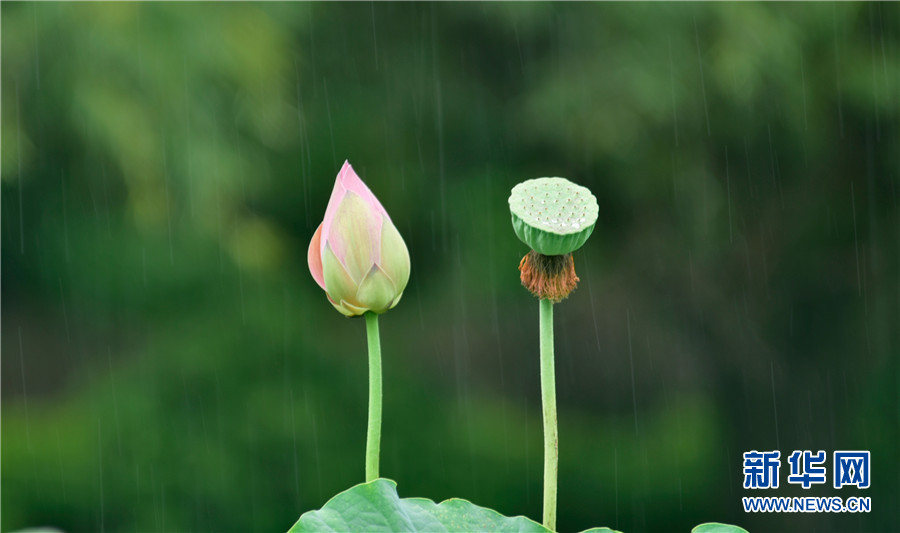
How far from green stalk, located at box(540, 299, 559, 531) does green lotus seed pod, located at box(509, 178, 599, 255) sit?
0.14 feet

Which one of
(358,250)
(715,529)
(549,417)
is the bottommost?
(715,529)

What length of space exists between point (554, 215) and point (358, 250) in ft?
0.40

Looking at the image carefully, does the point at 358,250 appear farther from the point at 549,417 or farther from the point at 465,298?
the point at 465,298

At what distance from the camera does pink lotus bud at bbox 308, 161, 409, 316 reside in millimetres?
593

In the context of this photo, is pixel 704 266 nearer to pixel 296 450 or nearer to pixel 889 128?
pixel 889 128

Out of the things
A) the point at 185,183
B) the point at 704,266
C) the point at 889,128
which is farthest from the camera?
the point at 704,266

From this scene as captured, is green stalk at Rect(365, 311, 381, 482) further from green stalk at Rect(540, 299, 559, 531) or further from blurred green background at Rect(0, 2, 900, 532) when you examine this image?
blurred green background at Rect(0, 2, 900, 532)

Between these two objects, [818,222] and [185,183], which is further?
[818,222]

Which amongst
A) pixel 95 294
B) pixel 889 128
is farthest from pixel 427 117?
pixel 889 128

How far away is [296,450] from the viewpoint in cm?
273

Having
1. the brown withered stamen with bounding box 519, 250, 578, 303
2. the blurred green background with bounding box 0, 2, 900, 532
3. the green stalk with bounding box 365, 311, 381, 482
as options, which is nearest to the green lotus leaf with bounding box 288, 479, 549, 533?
the green stalk with bounding box 365, 311, 381, 482

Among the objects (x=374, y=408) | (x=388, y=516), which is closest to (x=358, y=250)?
(x=374, y=408)

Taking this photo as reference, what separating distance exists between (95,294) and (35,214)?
0.91 ft

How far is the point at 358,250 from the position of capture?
1.95 feet
